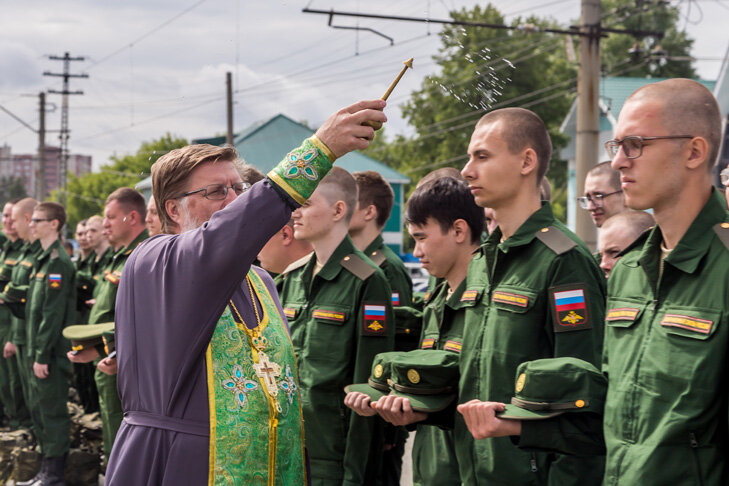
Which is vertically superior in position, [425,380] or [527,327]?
[527,327]

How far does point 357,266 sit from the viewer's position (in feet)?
15.6

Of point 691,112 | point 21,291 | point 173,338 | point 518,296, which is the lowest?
point 21,291

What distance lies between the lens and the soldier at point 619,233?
4.39m

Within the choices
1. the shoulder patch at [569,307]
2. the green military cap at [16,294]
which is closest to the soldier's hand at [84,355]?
the shoulder patch at [569,307]

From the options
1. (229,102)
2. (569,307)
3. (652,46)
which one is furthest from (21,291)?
(652,46)

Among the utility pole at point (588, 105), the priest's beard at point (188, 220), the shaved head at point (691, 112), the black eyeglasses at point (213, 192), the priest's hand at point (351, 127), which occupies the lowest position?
the priest's beard at point (188, 220)

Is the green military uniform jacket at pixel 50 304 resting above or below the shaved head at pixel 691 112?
below

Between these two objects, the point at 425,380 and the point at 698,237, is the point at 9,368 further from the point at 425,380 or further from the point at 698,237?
the point at 698,237

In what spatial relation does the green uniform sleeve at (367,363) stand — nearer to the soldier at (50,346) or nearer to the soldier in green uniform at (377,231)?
the soldier in green uniform at (377,231)

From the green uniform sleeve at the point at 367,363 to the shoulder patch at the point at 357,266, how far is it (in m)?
0.04

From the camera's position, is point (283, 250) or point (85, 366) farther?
point (85, 366)

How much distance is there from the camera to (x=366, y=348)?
14.9 feet

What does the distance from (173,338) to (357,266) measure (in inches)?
89.3

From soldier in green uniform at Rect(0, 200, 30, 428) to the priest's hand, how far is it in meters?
8.37
